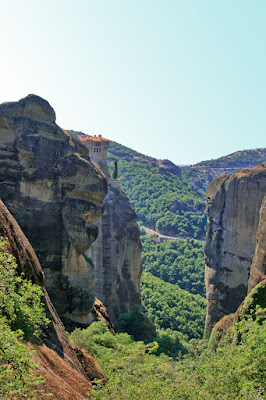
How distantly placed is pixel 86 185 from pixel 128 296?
20.6 metres

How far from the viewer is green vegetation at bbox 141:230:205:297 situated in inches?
2911

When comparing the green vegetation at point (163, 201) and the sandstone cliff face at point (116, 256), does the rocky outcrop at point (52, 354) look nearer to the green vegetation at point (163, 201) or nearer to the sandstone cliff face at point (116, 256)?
the sandstone cliff face at point (116, 256)

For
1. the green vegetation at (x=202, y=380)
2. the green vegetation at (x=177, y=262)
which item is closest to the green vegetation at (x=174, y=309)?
the green vegetation at (x=177, y=262)

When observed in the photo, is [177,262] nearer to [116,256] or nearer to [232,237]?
[116,256]

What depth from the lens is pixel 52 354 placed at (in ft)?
40.1

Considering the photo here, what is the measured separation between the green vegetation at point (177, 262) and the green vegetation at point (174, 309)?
52.1 feet

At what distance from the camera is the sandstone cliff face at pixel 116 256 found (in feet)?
121

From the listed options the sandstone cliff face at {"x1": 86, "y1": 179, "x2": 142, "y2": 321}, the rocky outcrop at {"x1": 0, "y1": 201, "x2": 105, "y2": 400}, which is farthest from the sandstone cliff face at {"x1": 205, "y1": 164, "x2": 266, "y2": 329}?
the rocky outcrop at {"x1": 0, "y1": 201, "x2": 105, "y2": 400}

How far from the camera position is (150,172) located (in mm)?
136500

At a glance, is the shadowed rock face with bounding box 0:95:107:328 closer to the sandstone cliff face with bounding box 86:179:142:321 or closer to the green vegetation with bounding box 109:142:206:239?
the sandstone cliff face with bounding box 86:179:142:321

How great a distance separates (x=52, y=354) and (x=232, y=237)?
93.4ft

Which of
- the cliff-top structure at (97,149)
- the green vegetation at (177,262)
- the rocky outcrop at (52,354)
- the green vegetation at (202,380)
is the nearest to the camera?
the green vegetation at (202,380)

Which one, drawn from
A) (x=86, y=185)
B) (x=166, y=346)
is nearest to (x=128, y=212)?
(x=166, y=346)

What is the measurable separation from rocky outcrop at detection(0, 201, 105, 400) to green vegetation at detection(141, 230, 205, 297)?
59338mm
